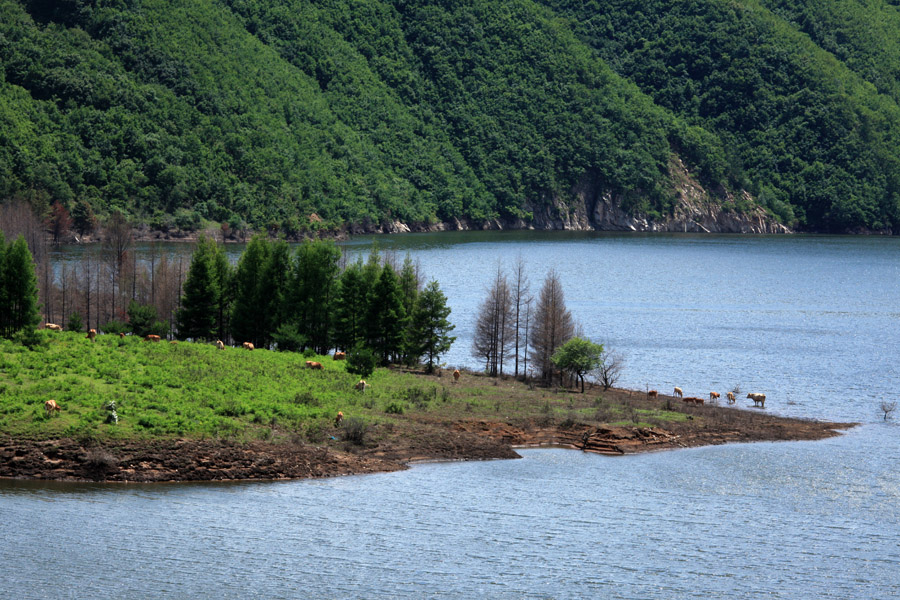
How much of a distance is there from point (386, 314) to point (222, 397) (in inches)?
977

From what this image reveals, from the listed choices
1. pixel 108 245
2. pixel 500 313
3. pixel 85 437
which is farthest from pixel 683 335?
pixel 85 437

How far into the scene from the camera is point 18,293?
6762cm

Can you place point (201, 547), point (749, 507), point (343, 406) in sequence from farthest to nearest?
point (343, 406) → point (749, 507) → point (201, 547)

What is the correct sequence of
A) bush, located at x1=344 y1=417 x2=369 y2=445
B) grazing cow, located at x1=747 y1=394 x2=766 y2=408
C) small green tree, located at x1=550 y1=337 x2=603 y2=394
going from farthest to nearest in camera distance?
grazing cow, located at x1=747 y1=394 x2=766 y2=408 < small green tree, located at x1=550 y1=337 x2=603 y2=394 < bush, located at x1=344 y1=417 x2=369 y2=445

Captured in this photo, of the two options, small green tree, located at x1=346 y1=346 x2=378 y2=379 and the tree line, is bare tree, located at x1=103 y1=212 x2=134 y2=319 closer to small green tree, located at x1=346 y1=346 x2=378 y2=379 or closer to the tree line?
the tree line

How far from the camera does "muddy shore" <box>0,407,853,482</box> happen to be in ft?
162

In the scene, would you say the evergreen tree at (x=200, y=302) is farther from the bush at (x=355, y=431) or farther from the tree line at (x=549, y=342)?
the bush at (x=355, y=431)

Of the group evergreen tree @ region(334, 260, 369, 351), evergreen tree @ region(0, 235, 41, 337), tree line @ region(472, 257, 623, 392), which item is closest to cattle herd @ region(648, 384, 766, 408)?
tree line @ region(472, 257, 623, 392)

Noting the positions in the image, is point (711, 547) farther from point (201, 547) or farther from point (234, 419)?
point (234, 419)

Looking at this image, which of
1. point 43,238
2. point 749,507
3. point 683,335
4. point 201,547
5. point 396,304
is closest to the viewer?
point 201,547

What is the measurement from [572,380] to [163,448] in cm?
3887

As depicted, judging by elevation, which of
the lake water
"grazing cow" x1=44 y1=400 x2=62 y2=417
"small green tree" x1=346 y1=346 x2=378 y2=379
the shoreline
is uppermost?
"small green tree" x1=346 y1=346 x2=378 y2=379

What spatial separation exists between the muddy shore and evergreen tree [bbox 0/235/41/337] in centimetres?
1728

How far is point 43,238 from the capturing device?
138 metres
